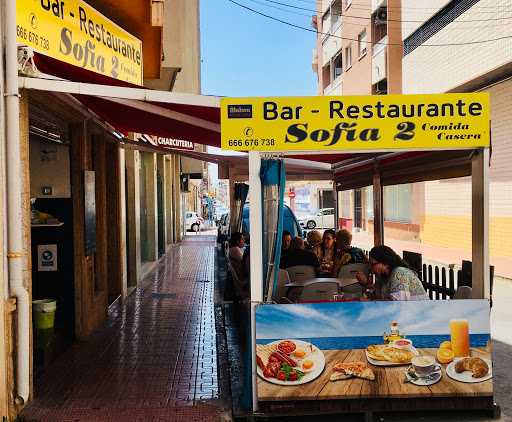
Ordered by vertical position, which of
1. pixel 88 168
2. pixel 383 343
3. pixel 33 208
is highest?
pixel 88 168

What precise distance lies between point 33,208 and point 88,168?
3.02ft

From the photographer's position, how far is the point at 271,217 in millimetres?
4719

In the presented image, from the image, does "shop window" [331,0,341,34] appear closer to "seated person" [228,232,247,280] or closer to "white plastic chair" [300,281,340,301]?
"seated person" [228,232,247,280]

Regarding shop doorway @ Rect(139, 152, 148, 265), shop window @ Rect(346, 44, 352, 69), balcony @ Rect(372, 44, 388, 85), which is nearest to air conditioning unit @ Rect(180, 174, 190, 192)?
balcony @ Rect(372, 44, 388, 85)

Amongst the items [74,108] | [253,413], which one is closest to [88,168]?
[74,108]

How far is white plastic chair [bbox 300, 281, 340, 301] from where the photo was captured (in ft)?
18.5

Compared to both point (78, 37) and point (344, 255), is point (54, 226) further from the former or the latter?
point (344, 255)

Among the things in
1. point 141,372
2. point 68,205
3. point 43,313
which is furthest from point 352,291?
point 68,205

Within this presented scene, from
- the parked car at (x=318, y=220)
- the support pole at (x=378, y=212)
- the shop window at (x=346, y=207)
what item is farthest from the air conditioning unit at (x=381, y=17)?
the support pole at (x=378, y=212)

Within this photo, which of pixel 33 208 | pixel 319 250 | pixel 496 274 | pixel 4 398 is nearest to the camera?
pixel 4 398

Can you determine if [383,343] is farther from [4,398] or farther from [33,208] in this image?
[33,208]

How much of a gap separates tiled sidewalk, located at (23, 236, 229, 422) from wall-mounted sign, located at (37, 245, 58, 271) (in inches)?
43.3

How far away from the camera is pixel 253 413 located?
4535 millimetres

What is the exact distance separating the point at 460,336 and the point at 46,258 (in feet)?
17.1
